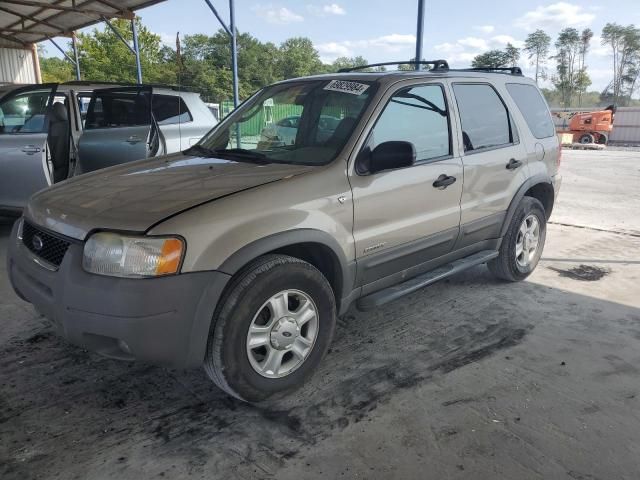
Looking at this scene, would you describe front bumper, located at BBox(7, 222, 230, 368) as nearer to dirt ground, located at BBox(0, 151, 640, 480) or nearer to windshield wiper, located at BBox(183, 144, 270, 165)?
dirt ground, located at BBox(0, 151, 640, 480)

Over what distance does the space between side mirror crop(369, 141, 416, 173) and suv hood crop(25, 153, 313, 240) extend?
414mm

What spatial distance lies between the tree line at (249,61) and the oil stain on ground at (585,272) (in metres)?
40.5

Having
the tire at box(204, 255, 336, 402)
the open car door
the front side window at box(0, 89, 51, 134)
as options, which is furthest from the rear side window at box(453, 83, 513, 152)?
the front side window at box(0, 89, 51, 134)

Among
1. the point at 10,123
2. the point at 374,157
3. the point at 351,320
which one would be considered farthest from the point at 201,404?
the point at 10,123

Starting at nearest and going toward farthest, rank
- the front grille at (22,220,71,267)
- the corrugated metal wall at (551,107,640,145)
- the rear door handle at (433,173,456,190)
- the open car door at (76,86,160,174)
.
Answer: the front grille at (22,220,71,267), the rear door handle at (433,173,456,190), the open car door at (76,86,160,174), the corrugated metal wall at (551,107,640,145)

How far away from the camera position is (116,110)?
6.50 m

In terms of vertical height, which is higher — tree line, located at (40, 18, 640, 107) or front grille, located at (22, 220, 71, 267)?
tree line, located at (40, 18, 640, 107)

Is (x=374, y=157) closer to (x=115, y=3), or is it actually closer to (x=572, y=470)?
(x=572, y=470)

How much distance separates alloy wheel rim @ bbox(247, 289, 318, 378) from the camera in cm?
263

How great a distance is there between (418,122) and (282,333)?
174 cm

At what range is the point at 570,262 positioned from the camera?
532 cm

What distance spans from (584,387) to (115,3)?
13.7m

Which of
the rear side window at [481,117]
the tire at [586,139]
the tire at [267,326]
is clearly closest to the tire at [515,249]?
the rear side window at [481,117]

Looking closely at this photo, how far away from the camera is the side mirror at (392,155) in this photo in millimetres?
2902
